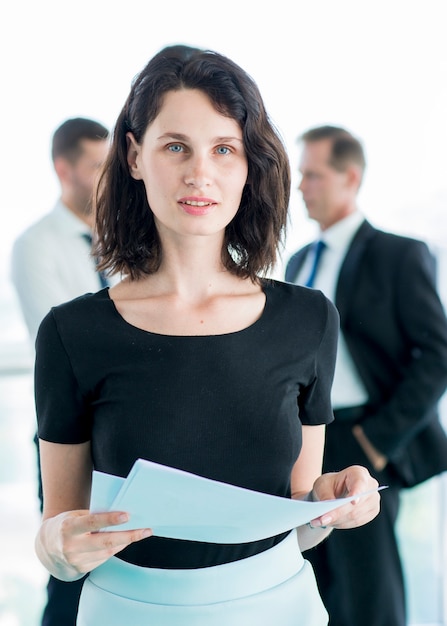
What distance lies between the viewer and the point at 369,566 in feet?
7.79

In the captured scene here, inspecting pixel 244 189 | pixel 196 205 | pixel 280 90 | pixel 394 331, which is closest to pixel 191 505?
pixel 196 205

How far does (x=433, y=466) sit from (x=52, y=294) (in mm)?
1184

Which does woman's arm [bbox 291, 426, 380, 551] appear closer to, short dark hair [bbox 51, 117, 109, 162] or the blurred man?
the blurred man

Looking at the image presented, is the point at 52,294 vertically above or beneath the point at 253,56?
beneath

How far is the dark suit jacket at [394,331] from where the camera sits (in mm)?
2260

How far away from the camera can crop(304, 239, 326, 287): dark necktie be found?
8.03 ft

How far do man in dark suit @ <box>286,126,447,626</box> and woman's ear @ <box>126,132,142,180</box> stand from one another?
1.24m

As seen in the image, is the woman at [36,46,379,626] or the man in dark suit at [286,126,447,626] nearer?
the woman at [36,46,379,626]

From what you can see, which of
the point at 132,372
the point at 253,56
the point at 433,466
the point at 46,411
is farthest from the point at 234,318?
the point at 253,56

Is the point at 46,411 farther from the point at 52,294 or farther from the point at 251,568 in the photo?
the point at 52,294

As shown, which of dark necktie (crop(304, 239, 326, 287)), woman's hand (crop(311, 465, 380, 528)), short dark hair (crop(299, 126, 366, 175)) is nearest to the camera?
woman's hand (crop(311, 465, 380, 528))

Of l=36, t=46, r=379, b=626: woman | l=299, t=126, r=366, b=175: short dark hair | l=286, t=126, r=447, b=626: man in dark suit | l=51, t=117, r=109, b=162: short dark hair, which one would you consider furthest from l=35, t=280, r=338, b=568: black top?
l=299, t=126, r=366, b=175: short dark hair

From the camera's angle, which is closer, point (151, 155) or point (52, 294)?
point (151, 155)

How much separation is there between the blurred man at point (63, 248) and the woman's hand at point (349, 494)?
1221 millimetres
